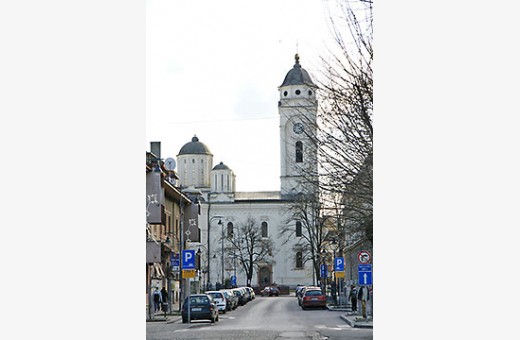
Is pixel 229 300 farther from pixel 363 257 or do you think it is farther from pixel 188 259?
pixel 363 257

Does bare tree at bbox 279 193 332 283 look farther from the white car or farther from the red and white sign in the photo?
the red and white sign

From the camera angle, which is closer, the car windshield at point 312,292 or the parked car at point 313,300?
the parked car at point 313,300

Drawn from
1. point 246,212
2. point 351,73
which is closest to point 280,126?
point 246,212

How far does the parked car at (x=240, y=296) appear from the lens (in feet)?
194

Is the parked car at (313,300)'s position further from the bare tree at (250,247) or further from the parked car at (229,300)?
the bare tree at (250,247)

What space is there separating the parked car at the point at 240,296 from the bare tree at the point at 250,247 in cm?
3675

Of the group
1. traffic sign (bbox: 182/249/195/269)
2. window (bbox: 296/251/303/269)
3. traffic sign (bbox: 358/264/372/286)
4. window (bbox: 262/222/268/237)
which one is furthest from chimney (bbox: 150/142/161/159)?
window (bbox: 262/222/268/237)

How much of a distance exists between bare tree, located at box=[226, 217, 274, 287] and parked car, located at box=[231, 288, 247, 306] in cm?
3675

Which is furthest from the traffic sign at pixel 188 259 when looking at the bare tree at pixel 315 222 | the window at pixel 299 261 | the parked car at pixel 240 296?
the window at pixel 299 261

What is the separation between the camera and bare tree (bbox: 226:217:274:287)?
341 ft

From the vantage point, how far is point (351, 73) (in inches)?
648

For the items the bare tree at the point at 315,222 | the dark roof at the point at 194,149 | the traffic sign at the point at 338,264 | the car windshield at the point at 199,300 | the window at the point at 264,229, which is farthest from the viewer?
the dark roof at the point at 194,149
